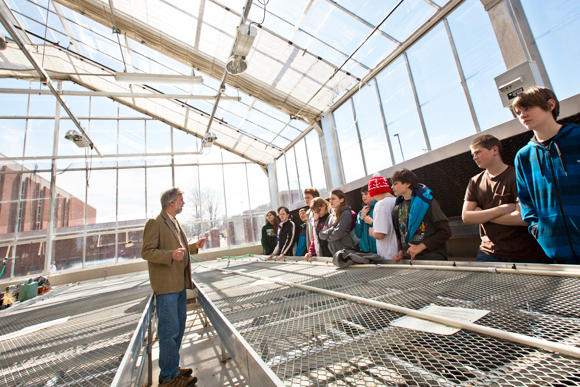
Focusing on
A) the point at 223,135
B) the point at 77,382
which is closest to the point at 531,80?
the point at 77,382

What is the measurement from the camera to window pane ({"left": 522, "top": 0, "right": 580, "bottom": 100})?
338cm

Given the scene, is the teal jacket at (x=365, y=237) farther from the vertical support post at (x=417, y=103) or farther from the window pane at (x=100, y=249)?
the window pane at (x=100, y=249)

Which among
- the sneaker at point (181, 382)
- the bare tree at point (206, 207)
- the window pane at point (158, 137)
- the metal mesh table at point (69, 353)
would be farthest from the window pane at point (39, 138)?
the sneaker at point (181, 382)

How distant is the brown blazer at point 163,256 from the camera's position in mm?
2107

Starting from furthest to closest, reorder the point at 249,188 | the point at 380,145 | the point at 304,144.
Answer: the point at 249,188 → the point at 304,144 → the point at 380,145

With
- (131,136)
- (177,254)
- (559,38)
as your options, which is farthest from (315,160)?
(131,136)

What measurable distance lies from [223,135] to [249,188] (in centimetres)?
304

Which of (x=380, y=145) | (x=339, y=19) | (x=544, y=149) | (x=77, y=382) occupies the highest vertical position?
(x=339, y=19)

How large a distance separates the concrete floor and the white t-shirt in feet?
5.74

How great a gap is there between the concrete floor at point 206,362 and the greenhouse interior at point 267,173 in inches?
1.0

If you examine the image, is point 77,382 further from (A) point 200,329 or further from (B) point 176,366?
(A) point 200,329

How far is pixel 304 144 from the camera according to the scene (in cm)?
1076

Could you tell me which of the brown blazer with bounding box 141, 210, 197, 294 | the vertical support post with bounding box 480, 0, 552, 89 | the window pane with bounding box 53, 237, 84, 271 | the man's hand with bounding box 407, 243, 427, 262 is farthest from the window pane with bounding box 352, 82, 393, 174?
the window pane with bounding box 53, 237, 84, 271

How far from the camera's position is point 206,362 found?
2895mm
